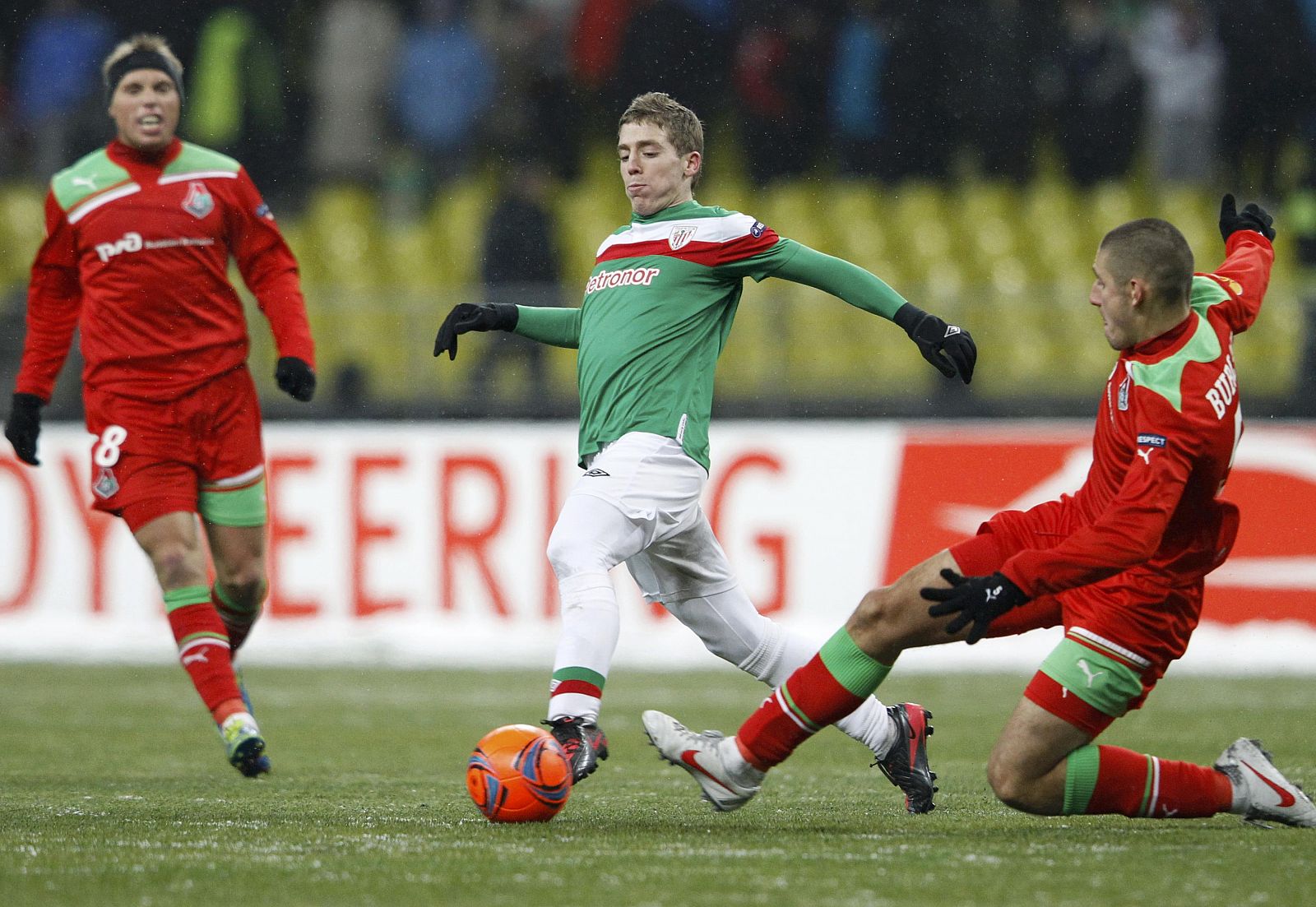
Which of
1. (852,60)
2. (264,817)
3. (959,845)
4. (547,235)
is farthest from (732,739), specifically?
(852,60)

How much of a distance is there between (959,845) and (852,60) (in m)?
10.0

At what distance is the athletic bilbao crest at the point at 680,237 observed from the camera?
5562 millimetres

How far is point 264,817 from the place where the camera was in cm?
523

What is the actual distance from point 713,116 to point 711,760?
1047 cm

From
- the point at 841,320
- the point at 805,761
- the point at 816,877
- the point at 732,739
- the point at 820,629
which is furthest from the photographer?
the point at 841,320

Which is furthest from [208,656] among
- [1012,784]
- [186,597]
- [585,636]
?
[1012,784]

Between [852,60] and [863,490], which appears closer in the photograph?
[863,490]

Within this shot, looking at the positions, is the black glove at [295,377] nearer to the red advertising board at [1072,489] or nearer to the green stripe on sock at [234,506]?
the green stripe on sock at [234,506]

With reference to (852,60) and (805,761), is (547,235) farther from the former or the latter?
(805,761)

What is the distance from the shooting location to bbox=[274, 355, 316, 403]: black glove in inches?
252

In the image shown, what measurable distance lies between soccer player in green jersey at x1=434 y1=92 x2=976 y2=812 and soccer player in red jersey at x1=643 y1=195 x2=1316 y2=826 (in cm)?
30

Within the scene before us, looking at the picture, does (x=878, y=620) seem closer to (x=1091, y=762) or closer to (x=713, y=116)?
(x=1091, y=762)

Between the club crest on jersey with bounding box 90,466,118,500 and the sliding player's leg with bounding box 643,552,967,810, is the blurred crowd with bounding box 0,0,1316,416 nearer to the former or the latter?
the club crest on jersey with bounding box 90,466,118,500

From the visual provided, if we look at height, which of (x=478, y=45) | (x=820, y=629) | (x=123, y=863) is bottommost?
(x=820, y=629)
